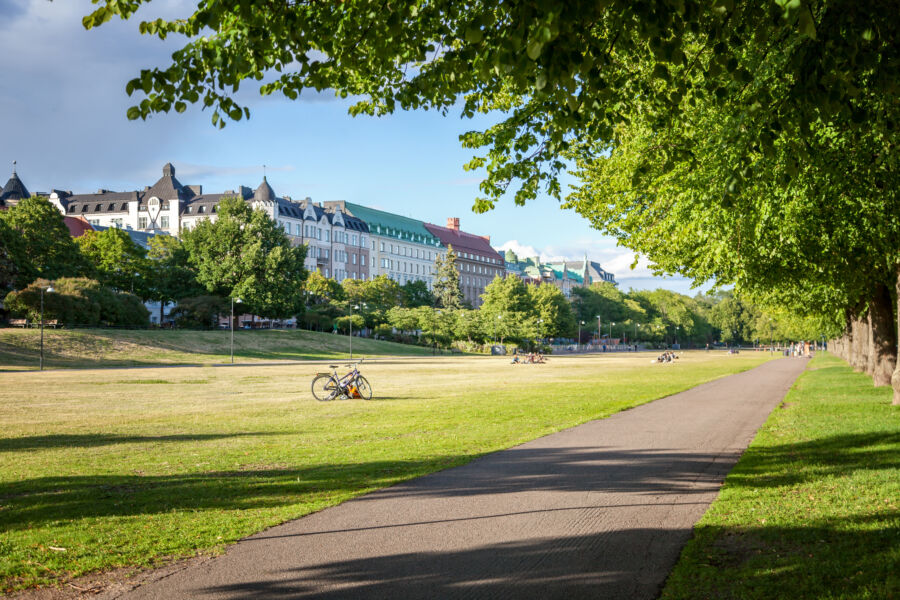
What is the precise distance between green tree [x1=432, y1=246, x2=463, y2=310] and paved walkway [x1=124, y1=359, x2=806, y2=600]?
108 meters

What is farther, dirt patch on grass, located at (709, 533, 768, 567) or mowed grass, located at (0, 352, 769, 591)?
mowed grass, located at (0, 352, 769, 591)

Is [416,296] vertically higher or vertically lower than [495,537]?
higher

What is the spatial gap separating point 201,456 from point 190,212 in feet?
384

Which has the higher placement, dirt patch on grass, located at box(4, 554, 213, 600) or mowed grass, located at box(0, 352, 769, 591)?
dirt patch on grass, located at box(4, 554, 213, 600)

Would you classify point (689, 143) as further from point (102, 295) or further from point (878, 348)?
point (102, 295)

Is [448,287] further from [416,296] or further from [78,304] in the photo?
[78,304]

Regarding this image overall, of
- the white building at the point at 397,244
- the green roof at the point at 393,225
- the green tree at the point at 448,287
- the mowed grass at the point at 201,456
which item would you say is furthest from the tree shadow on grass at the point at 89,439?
the green roof at the point at 393,225

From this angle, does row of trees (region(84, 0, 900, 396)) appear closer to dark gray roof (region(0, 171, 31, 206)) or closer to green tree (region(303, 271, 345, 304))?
green tree (region(303, 271, 345, 304))

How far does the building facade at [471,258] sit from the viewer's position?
6969 inches

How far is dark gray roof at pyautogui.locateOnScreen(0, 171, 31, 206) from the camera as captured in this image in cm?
10427

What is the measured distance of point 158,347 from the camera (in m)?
62.3

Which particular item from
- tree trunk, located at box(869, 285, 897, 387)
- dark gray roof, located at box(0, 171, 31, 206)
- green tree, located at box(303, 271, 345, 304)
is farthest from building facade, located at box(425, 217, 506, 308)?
tree trunk, located at box(869, 285, 897, 387)

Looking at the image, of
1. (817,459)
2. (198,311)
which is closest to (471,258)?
(198,311)

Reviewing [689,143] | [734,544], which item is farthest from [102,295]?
[734,544]
